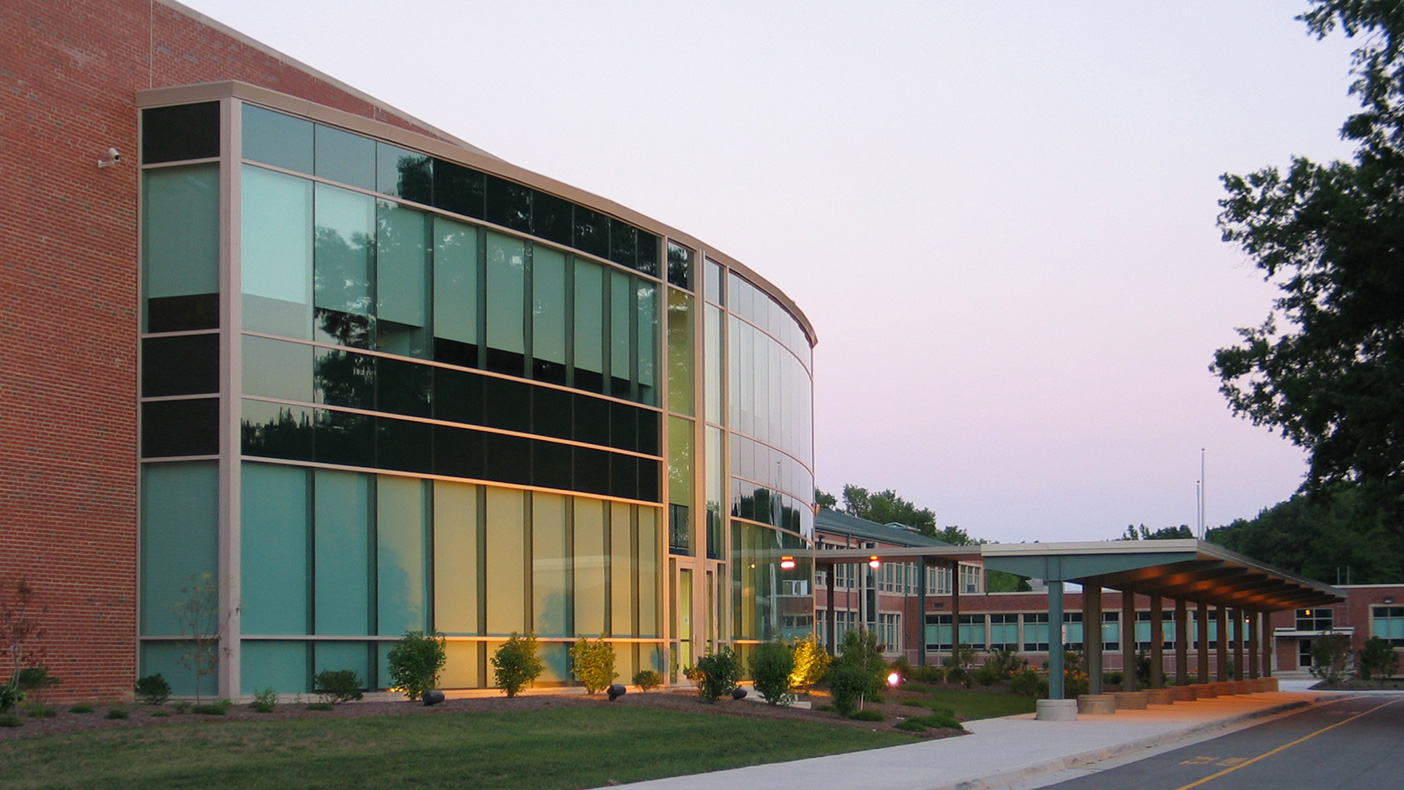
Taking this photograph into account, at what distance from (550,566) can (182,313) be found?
8.87 m

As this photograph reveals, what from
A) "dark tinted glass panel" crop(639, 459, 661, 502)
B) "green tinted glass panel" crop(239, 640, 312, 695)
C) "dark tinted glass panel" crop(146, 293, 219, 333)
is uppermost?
"dark tinted glass panel" crop(146, 293, 219, 333)

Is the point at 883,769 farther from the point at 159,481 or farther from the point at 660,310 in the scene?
the point at 660,310

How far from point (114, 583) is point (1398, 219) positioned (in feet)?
90.7

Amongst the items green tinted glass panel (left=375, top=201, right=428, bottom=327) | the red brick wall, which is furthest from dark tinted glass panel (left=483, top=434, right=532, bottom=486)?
the red brick wall

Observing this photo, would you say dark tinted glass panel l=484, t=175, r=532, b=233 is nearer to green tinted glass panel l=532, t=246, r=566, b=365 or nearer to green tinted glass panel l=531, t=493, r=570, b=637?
green tinted glass panel l=532, t=246, r=566, b=365

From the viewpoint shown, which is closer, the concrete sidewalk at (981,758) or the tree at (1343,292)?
the concrete sidewalk at (981,758)

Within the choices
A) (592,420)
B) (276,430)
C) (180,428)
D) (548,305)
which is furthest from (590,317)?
(180,428)

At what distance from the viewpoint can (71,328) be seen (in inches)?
882

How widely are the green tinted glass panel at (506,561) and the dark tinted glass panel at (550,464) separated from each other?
24.2 inches

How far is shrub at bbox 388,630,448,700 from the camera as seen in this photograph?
23.6m

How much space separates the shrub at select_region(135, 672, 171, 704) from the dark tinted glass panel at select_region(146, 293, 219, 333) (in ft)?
18.1

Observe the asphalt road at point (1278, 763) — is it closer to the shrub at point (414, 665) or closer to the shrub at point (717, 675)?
the shrub at point (717, 675)

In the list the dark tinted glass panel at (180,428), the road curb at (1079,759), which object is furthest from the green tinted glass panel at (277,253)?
the road curb at (1079,759)

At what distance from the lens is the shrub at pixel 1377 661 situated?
77250mm
